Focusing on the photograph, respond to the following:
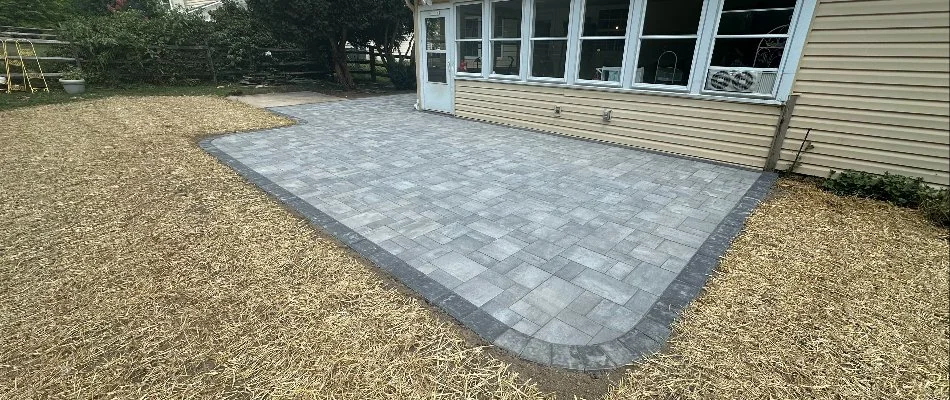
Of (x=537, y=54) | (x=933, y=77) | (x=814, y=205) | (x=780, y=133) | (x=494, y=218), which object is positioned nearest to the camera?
(x=933, y=77)

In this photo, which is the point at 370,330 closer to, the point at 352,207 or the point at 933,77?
the point at 352,207

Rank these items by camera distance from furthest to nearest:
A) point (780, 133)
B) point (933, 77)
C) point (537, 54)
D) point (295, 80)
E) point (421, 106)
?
point (295, 80)
point (421, 106)
point (537, 54)
point (780, 133)
point (933, 77)

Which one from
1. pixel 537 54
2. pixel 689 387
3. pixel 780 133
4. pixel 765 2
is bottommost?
pixel 689 387

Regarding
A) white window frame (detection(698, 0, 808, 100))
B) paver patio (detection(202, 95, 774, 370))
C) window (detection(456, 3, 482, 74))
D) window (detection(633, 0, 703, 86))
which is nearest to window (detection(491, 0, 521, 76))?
window (detection(456, 3, 482, 74))

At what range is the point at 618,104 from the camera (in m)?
7.20

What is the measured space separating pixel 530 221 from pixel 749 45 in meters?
4.30

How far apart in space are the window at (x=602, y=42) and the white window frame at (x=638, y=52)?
5.2 inches

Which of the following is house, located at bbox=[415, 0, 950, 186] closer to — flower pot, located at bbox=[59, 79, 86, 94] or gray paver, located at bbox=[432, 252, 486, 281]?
gray paver, located at bbox=[432, 252, 486, 281]

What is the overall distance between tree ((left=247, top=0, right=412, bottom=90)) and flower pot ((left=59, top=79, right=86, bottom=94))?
4.87m

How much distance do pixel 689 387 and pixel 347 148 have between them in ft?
19.5

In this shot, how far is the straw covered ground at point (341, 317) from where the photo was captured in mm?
2414

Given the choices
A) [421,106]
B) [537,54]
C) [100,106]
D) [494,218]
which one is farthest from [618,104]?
[100,106]

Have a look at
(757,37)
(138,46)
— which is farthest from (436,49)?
(138,46)

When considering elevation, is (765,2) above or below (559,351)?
above
